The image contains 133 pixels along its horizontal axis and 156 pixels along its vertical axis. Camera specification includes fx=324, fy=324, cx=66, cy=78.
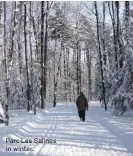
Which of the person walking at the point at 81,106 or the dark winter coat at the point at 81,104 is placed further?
the dark winter coat at the point at 81,104

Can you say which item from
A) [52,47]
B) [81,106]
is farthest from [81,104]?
[52,47]

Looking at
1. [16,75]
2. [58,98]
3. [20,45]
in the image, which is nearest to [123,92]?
[20,45]

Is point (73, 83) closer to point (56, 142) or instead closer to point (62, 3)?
point (62, 3)

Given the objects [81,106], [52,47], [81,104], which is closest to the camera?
[81,106]

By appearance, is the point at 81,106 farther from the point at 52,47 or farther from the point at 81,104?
the point at 52,47

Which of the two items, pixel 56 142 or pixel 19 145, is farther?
pixel 56 142

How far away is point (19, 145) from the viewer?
419 inches

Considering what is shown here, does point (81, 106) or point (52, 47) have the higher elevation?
point (52, 47)

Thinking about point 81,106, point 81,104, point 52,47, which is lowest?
point 81,106

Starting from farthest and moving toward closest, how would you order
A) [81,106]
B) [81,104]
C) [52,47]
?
[52,47] → [81,104] → [81,106]

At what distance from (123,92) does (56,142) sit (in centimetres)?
1162

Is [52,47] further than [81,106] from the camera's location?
Yes

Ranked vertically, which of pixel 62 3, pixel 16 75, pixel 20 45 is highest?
pixel 62 3

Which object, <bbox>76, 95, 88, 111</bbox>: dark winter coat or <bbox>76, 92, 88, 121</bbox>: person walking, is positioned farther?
<bbox>76, 95, 88, 111</bbox>: dark winter coat
